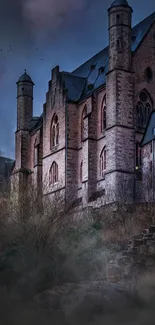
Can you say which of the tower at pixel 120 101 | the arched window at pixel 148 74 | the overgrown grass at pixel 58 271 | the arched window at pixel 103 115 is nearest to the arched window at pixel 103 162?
the arched window at pixel 103 115

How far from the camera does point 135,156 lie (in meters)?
58.9

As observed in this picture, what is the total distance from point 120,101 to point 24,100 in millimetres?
18389

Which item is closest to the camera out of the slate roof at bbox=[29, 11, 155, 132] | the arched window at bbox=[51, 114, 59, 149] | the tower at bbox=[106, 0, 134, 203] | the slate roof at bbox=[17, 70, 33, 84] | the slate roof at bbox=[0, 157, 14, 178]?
→ the tower at bbox=[106, 0, 134, 203]

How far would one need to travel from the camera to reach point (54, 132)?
228ft

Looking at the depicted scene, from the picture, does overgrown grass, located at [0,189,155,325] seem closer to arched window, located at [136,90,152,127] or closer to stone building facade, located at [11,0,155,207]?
stone building facade, located at [11,0,155,207]

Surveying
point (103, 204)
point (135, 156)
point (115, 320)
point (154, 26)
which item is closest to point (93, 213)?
point (103, 204)

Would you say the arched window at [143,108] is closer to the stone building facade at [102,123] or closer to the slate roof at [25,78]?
the stone building facade at [102,123]

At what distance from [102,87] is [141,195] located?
1083 centimetres

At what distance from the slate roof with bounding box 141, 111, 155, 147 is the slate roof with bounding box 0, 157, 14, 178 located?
32416 millimetres

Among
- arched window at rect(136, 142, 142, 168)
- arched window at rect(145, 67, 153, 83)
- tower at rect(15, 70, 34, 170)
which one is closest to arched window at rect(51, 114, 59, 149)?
tower at rect(15, 70, 34, 170)

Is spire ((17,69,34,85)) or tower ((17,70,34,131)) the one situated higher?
spire ((17,69,34,85))

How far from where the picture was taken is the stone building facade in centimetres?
5800

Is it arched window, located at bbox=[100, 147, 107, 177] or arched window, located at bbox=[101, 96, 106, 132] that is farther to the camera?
arched window, located at bbox=[101, 96, 106, 132]

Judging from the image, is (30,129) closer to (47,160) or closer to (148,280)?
(47,160)
